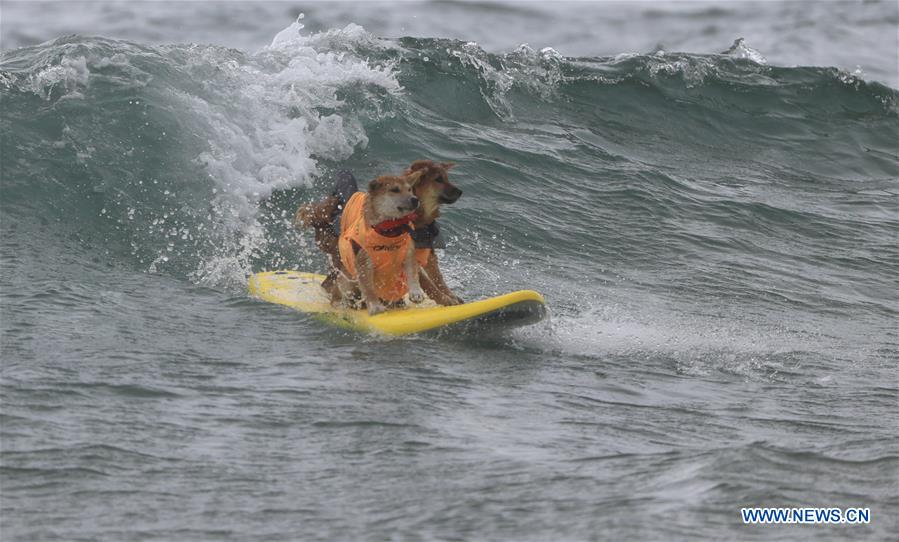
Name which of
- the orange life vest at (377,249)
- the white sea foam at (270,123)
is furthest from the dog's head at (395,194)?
the white sea foam at (270,123)

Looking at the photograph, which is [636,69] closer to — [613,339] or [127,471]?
[613,339]

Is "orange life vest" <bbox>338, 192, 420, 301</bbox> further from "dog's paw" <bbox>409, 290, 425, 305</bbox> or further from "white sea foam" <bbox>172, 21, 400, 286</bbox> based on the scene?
"white sea foam" <bbox>172, 21, 400, 286</bbox>

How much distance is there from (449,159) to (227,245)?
3.91 meters

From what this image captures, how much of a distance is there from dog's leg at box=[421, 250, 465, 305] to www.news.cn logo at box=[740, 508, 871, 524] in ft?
13.7

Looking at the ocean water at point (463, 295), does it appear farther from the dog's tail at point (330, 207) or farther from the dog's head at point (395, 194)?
the dog's head at point (395, 194)

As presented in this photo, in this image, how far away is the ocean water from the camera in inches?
233

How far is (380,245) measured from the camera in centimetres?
917

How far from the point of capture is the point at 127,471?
6082mm

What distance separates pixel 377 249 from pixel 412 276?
35cm

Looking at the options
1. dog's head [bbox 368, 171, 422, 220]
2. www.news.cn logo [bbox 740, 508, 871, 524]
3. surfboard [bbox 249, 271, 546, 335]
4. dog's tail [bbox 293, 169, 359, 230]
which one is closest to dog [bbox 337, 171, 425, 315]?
dog's head [bbox 368, 171, 422, 220]

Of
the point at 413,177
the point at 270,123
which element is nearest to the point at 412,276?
the point at 413,177

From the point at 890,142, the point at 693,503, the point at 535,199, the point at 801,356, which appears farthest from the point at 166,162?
the point at 890,142

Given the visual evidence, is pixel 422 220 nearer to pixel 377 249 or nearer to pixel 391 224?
pixel 391 224

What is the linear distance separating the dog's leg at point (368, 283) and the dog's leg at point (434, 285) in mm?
394
